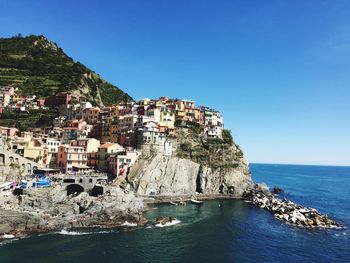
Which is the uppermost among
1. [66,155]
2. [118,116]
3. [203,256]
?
[118,116]

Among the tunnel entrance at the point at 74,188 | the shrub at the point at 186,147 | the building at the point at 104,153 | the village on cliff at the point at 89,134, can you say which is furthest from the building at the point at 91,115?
the tunnel entrance at the point at 74,188

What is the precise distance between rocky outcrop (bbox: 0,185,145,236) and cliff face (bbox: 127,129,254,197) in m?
17.9

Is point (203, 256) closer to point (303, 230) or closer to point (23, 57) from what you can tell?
point (303, 230)

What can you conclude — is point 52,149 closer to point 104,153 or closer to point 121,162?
point 104,153

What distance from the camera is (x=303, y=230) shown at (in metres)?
66.1

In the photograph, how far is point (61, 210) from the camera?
214 ft

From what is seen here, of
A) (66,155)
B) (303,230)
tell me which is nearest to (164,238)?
(303,230)

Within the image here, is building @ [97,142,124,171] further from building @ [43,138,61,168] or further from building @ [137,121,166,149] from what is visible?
building @ [43,138,61,168]

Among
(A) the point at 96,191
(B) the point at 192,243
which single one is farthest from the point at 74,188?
(B) the point at 192,243

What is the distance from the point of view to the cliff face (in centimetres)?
9050

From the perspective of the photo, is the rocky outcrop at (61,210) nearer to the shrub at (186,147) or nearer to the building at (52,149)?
the building at (52,149)

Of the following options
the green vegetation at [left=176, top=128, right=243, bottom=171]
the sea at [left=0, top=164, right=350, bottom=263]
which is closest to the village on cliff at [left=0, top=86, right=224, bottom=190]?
the green vegetation at [left=176, top=128, right=243, bottom=171]

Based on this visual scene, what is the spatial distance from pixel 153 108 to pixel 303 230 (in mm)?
61905

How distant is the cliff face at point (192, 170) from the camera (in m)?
90.5
